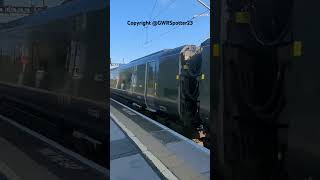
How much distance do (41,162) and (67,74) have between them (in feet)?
4.24

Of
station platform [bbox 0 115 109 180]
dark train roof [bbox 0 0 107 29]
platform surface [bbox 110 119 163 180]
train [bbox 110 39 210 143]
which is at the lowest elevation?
station platform [bbox 0 115 109 180]

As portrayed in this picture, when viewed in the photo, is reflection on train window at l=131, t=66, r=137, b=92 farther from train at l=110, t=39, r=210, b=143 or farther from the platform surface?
the platform surface

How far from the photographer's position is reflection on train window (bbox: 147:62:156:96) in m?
16.1

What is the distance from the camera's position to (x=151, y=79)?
16.8 metres

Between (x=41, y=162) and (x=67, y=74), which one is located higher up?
(x=67, y=74)

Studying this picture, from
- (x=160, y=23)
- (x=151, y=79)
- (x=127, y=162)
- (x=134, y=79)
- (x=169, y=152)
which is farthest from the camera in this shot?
(x=134, y=79)

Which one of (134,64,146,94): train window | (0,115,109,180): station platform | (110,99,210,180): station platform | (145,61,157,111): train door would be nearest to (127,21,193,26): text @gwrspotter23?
(110,99,210,180): station platform

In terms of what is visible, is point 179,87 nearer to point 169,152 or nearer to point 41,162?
point 41,162

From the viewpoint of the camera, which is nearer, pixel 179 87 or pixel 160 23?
pixel 160 23

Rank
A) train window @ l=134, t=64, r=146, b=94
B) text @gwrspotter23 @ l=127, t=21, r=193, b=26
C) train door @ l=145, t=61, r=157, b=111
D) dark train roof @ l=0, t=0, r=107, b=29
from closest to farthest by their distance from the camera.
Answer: text @gwrspotter23 @ l=127, t=21, r=193, b=26 → dark train roof @ l=0, t=0, r=107, b=29 → train door @ l=145, t=61, r=157, b=111 → train window @ l=134, t=64, r=146, b=94

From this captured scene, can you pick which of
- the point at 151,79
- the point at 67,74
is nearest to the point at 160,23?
the point at 67,74

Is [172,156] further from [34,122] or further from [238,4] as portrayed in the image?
[34,122]

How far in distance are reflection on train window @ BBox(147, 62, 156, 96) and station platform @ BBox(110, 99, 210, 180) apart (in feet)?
23.0

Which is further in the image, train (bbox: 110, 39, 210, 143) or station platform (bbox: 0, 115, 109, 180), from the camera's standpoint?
train (bbox: 110, 39, 210, 143)
